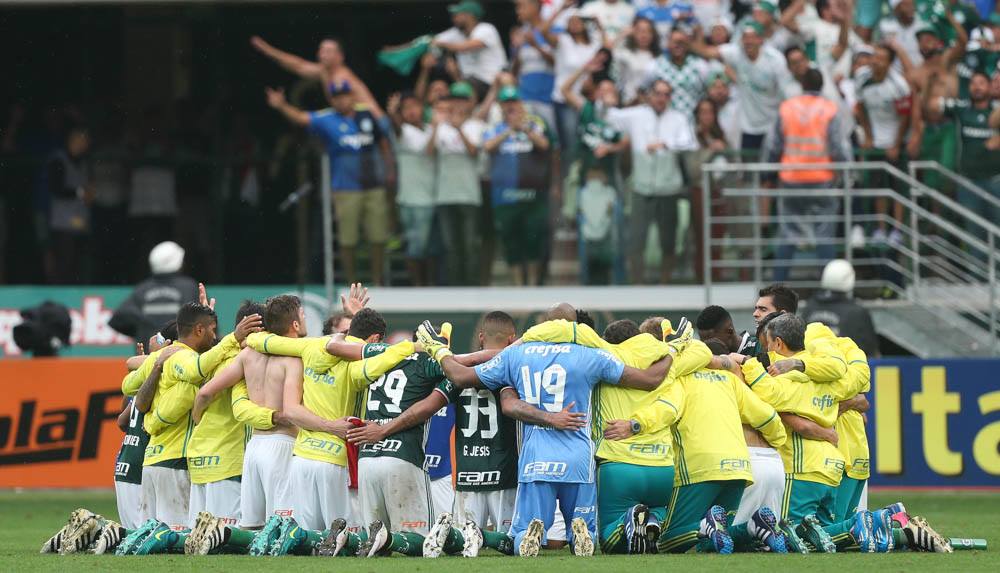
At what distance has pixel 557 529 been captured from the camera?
12297 mm

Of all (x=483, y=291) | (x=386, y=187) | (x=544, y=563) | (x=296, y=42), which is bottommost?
(x=544, y=563)

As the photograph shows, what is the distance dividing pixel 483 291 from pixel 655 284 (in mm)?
1988

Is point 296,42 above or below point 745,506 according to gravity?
above

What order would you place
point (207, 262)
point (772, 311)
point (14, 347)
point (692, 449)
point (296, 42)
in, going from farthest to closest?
point (296, 42) < point (207, 262) < point (14, 347) < point (772, 311) < point (692, 449)

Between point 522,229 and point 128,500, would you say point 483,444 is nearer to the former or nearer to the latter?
point 128,500

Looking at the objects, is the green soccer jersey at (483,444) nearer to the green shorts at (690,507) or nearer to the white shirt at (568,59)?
the green shorts at (690,507)

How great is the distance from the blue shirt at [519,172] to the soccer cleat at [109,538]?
8302 millimetres

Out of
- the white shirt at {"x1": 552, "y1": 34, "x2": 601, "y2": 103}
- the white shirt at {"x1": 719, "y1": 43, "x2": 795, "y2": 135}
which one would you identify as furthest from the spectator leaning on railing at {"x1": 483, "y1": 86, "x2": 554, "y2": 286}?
the white shirt at {"x1": 719, "y1": 43, "x2": 795, "y2": 135}

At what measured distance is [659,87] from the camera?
20.0 m

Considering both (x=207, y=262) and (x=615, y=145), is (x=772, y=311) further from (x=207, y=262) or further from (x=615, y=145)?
(x=207, y=262)

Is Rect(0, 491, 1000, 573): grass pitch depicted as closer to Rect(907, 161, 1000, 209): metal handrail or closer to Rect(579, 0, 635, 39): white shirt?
Rect(907, 161, 1000, 209): metal handrail

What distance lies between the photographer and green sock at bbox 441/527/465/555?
12070 mm

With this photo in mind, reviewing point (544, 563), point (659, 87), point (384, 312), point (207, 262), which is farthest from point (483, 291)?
point (544, 563)

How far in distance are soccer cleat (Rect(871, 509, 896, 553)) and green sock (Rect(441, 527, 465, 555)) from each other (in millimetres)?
2979
